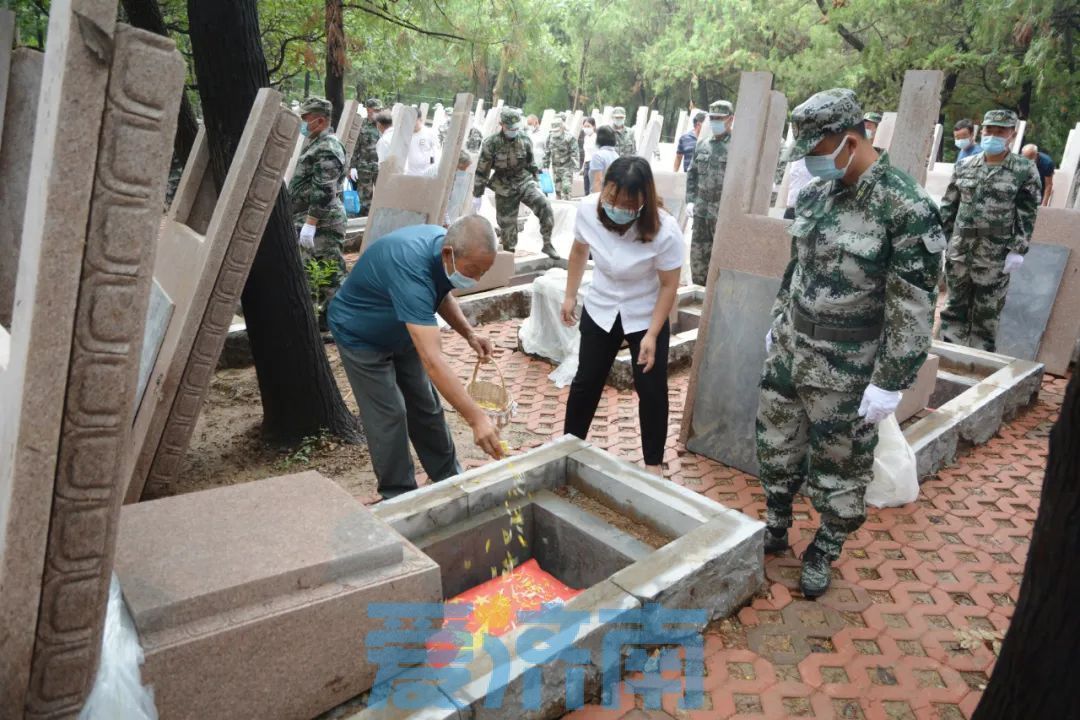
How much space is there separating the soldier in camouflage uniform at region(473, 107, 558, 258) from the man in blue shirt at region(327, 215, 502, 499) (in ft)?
17.5

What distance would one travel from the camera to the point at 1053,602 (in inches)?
52.9

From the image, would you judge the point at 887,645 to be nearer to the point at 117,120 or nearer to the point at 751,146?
the point at 751,146

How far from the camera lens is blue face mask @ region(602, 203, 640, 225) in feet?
10.6

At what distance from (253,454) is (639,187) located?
263cm

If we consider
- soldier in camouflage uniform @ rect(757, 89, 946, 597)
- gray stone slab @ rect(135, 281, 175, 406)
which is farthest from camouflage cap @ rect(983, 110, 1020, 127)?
gray stone slab @ rect(135, 281, 175, 406)

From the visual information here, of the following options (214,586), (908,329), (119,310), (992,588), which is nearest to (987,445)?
(992,588)

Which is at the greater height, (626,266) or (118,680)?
(626,266)

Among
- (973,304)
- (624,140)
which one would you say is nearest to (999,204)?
(973,304)

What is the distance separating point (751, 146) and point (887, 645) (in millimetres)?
2499

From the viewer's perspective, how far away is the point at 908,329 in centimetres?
253

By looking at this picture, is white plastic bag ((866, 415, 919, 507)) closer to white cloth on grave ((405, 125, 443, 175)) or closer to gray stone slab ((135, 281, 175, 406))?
gray stone slab ((135, 281, 175, 406))

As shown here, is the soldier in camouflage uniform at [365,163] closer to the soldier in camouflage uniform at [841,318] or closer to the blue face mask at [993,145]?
the blue face mask at [993,145]

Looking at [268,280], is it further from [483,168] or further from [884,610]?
Result: [483,168]

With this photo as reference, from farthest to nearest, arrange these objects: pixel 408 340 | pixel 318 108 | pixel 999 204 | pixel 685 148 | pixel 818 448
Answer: pixel 685 148
pixel 318 108
pixel 999 204
pixel 408 340
pixel 818 448
